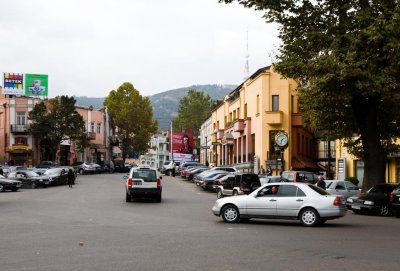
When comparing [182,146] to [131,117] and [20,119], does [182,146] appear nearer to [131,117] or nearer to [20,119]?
[20,119]

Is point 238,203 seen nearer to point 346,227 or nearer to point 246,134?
point 346,227

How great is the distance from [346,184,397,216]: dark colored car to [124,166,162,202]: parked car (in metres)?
9.30

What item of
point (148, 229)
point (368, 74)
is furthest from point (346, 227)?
point (368, 74)

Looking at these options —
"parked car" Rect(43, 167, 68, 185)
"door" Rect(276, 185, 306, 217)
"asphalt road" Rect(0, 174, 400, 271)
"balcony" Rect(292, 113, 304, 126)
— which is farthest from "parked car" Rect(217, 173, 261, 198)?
"balcony" Rect(292, 113, 304, 126)

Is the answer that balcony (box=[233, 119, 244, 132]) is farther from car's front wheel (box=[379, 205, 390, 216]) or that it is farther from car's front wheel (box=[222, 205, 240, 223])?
car's front wheel (box=[222, 205, 240, 223])

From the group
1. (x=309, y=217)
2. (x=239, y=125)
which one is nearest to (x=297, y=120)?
(x=239, y=125)

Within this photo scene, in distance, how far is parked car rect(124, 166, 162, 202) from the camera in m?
28.9

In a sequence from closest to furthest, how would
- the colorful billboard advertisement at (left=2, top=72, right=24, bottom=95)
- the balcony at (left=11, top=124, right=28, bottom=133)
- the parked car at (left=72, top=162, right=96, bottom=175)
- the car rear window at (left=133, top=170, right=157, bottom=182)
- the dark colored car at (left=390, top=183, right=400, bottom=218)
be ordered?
1. the dark colored car at (left=390, top=183, right=400, bottom=218)
2. the car rear window at (left=133, top=170, right=157, bottom=182)
3. the parked car at (left=72, top=162, right=96, bottom=175)
4. the balcony at (left=11, top=124, right=28, bottom=133)
5. the colorful billboard advertisement at (left=2, top=72, right=24, bottom=95)

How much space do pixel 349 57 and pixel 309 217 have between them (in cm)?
795

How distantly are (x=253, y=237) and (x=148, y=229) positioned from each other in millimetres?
3320

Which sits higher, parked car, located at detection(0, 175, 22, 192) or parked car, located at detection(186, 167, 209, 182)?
parked car, located at detection(186, 167, 209, 182)

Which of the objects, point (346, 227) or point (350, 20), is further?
point (350, 20)

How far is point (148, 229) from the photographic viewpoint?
16859mm

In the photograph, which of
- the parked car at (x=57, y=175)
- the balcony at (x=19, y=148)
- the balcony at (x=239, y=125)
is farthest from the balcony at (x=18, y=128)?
the balcony at (x=239, y=125)
